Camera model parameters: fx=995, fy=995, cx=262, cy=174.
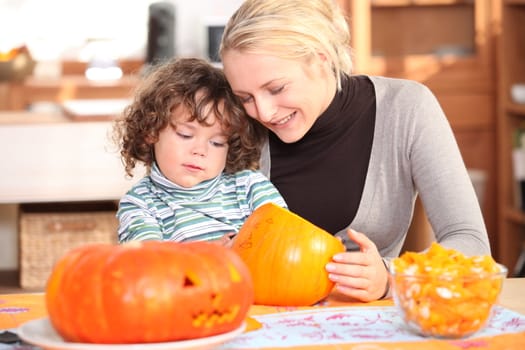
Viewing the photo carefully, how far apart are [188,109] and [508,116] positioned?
2745mm

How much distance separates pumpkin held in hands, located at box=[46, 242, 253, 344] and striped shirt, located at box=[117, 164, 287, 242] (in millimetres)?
579

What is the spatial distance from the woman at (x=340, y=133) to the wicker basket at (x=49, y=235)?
58.1 inches

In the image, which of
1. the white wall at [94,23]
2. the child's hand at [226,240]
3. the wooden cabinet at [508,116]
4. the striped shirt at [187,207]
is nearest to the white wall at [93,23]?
the white wall at [94,23]

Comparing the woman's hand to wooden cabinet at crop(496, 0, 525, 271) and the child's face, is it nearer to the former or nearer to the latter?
the child's face

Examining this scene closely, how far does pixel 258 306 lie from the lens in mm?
1392

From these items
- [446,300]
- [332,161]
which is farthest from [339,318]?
[332,161]

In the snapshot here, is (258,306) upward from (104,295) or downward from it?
downward

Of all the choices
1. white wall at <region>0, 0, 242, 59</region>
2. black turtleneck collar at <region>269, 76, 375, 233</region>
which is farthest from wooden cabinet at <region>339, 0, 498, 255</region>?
black turtleneck collar at <region>269, 76, 375, 233</region>

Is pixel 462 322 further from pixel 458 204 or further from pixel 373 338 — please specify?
pixel 458 204

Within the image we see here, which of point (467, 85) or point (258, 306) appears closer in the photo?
point (258, 306)

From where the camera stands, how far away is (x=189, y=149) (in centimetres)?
165

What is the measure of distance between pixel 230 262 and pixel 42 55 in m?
3.12

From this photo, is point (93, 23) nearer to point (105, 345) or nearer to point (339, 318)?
point (339, 318)

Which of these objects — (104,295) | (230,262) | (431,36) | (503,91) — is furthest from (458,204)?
(431,36)
